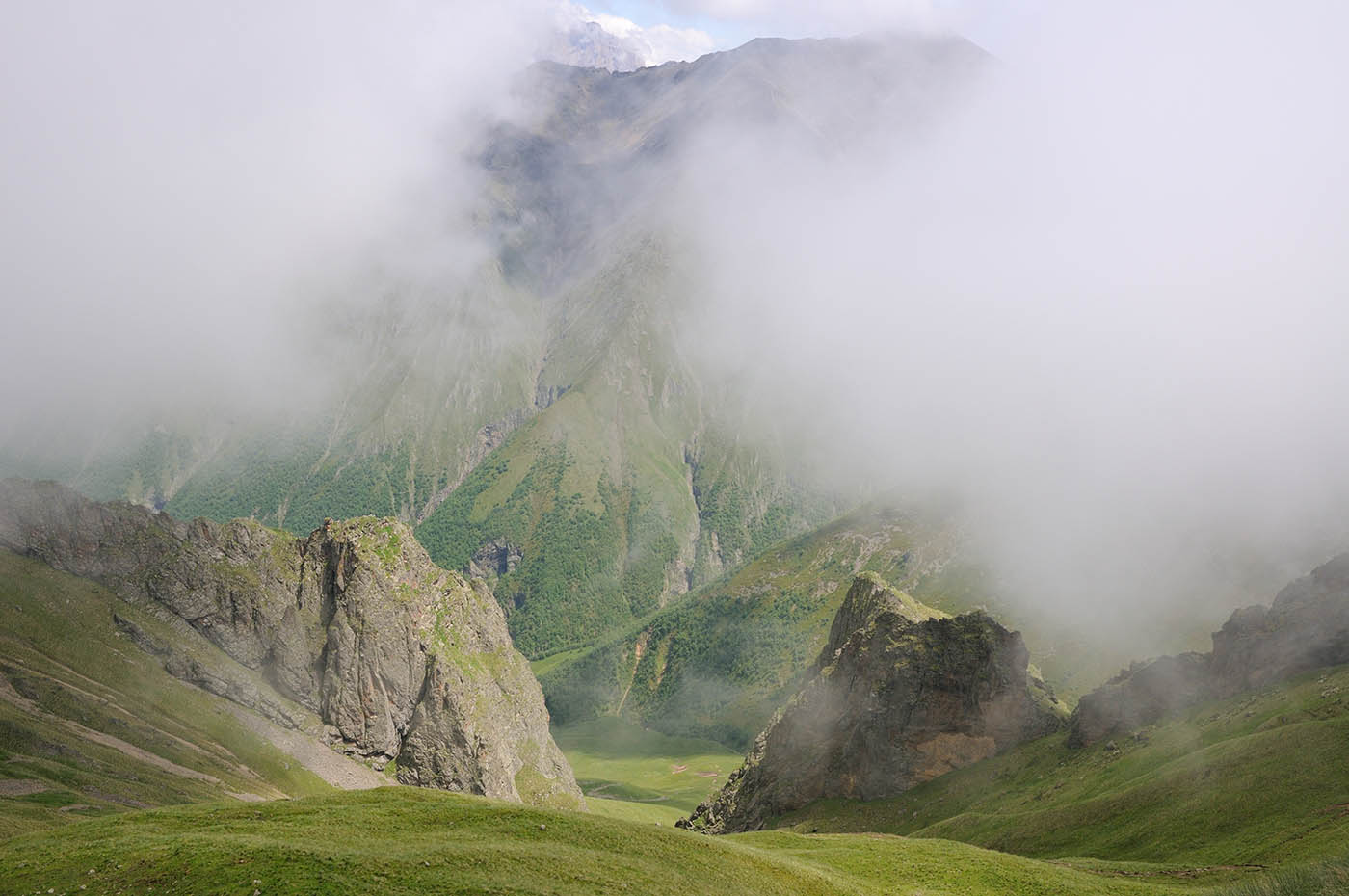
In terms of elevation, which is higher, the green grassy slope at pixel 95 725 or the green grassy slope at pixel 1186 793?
Result: the green grassy slope at pixel 95 725

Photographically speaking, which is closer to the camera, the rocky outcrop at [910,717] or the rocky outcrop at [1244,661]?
the rocky outcrop at [1244,661]

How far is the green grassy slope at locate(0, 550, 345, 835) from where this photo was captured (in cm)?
11175

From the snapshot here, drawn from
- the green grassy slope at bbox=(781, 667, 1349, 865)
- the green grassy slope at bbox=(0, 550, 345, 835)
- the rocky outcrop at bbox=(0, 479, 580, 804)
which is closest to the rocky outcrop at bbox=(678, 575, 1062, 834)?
the green grassy slope at bbox=(781, 667, 1349, 865)

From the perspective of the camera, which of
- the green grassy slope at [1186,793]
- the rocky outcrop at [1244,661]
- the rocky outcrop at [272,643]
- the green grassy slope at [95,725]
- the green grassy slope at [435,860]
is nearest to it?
the green grassy slope at [435,860]

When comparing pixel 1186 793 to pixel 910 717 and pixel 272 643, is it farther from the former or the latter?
pixel 272 643

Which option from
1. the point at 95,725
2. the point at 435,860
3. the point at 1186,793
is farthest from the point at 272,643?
the point at 1186,793

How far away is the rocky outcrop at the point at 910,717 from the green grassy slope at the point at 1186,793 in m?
9.12

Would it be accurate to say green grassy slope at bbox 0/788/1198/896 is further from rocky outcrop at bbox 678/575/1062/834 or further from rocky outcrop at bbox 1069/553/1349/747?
rocky outcrop at bbox 678/575/1062/834

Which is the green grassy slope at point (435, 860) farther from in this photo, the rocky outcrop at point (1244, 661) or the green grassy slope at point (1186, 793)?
the rocky outcrop at point (1244, 661)

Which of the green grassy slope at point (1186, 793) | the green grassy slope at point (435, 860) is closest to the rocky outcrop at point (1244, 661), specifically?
the green grassy slope at point (1186, 793)

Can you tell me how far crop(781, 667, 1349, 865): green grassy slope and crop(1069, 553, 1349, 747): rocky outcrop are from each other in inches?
182

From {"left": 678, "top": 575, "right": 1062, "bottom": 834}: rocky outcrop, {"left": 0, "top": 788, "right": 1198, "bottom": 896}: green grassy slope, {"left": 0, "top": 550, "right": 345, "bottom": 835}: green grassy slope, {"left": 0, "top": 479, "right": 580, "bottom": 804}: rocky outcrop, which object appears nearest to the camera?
{"left": 0, "top": 788, "right": 1198, "bottom": 896}: green grassy slope

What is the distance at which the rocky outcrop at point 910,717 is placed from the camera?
17575 cm

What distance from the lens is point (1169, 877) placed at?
299 feet
